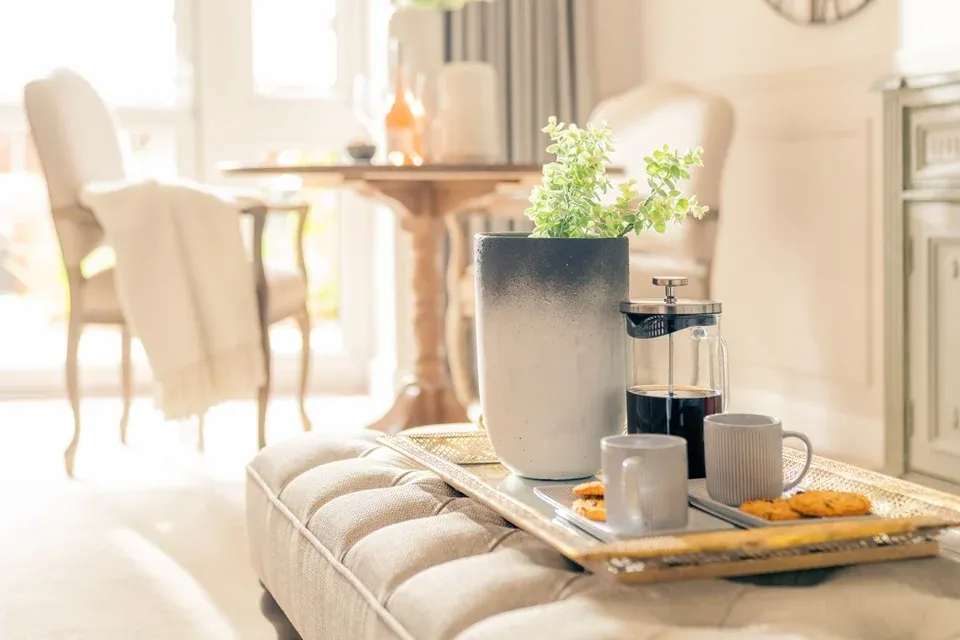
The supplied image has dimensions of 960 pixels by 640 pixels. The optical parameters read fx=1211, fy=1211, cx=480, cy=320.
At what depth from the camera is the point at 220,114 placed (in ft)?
15.7

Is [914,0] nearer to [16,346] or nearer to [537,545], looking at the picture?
[537,545]

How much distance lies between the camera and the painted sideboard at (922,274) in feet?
8.87

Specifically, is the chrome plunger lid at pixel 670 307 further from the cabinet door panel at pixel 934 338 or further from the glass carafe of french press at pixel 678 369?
the cabinet door panel at pixel 934 338

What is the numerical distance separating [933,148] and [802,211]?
3.25ft

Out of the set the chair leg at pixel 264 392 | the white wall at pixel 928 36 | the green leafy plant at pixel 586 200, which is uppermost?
the white wall at pixel 928 36

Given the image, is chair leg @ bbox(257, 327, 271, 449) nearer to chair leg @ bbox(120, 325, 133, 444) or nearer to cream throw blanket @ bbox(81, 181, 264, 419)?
cream throw blanket @ bbox(81, 181, 264, 419)

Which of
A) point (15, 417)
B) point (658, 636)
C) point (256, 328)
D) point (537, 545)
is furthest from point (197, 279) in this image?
point (658, 636)

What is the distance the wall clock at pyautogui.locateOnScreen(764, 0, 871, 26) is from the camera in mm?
3469

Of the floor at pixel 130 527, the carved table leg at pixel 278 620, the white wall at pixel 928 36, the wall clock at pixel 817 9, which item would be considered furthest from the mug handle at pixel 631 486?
the wall clock at pixel 817 9

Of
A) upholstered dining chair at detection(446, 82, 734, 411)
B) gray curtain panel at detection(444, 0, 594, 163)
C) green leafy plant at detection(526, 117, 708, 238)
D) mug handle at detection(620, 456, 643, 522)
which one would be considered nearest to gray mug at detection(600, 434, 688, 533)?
mug handle at detection(620, 456, 643, 522)

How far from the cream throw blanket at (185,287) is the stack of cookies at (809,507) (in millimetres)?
2315

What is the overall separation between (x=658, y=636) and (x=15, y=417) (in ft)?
12.4

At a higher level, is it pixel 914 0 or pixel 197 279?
pixel 914 0

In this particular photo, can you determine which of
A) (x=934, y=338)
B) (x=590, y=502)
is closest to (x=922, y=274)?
(x=934, y=338)
